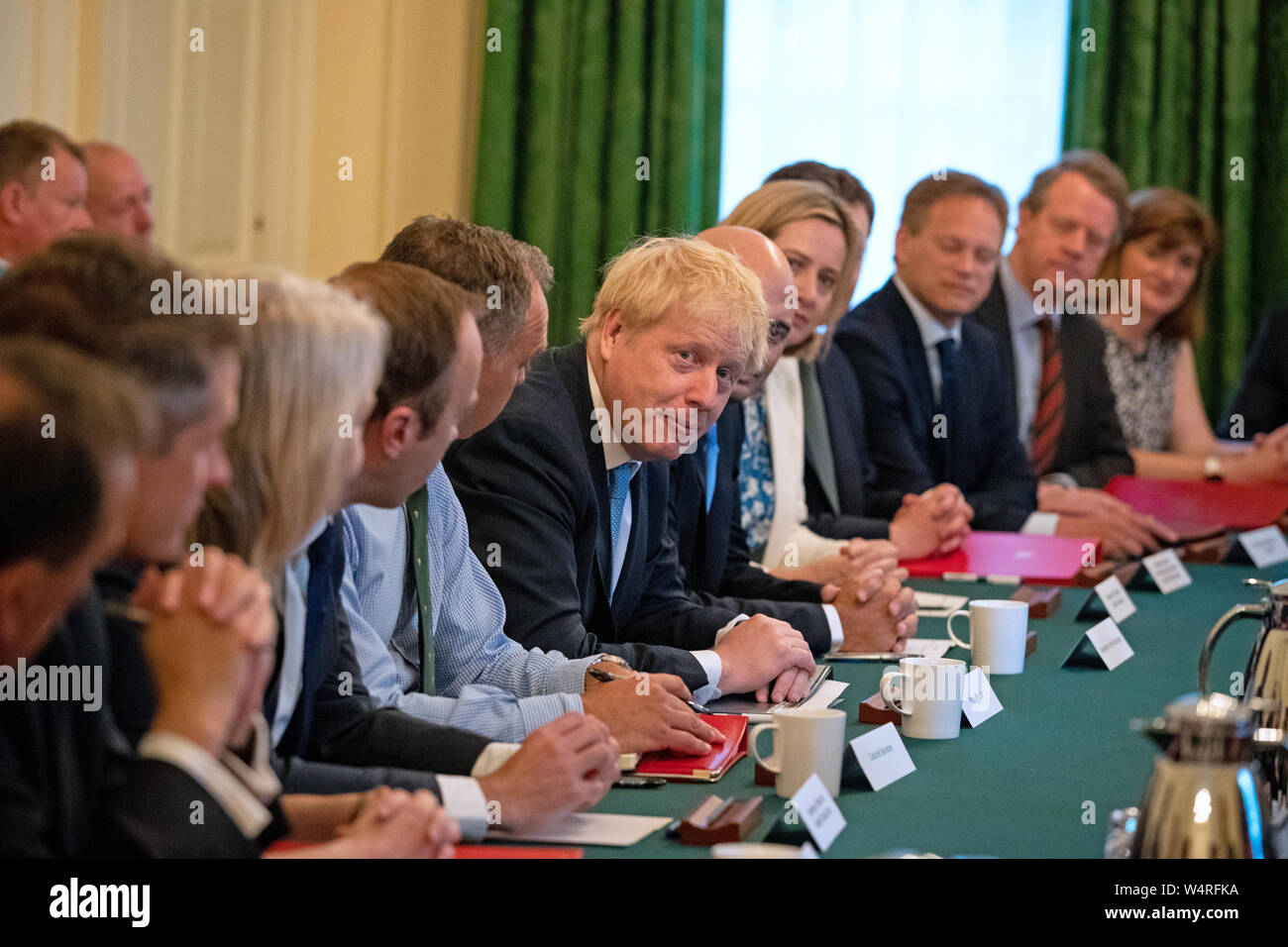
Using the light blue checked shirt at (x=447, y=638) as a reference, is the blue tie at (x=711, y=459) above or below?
above

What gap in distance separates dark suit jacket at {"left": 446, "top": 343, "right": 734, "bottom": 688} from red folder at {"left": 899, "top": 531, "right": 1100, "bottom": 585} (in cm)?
119

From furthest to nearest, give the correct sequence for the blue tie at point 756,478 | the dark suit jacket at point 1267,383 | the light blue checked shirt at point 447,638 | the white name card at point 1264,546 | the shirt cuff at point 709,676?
the dark suit jacket at point 1267,383 < the white name card at point 1264,546 < the blue tie at point 756,478 < the shirt cuff at point 709,676 < the light blue checked shirt at point 447,638

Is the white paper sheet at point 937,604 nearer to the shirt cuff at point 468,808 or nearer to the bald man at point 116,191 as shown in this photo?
the shirt cuff at point 468,808

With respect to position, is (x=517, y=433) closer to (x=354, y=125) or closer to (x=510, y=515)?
(x=510, y=515)

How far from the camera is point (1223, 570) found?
3.55m

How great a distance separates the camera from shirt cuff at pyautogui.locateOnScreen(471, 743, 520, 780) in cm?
155

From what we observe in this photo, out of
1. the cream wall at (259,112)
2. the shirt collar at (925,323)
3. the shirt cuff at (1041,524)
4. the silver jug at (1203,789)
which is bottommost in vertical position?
the shirt cuff at (1041,524)

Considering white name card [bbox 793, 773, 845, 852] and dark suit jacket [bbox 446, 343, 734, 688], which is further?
dark suit jacket [bbox 446, 343, 734, 688]

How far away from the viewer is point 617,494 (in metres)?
2.32

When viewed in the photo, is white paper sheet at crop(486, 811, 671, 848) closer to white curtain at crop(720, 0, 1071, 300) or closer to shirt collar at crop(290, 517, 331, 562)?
shirt collar at crop(290, 517, 331, 562)

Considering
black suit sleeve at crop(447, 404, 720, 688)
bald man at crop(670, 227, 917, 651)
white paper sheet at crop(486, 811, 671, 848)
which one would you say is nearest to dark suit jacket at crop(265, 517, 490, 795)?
white paper sheet at crop(486, 811, 671, 848)

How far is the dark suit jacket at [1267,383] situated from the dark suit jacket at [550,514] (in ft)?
11.9

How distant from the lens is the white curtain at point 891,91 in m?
5.39

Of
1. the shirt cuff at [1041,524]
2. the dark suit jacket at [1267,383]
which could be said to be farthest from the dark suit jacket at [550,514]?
the dark suit jacket at [1267,383]
